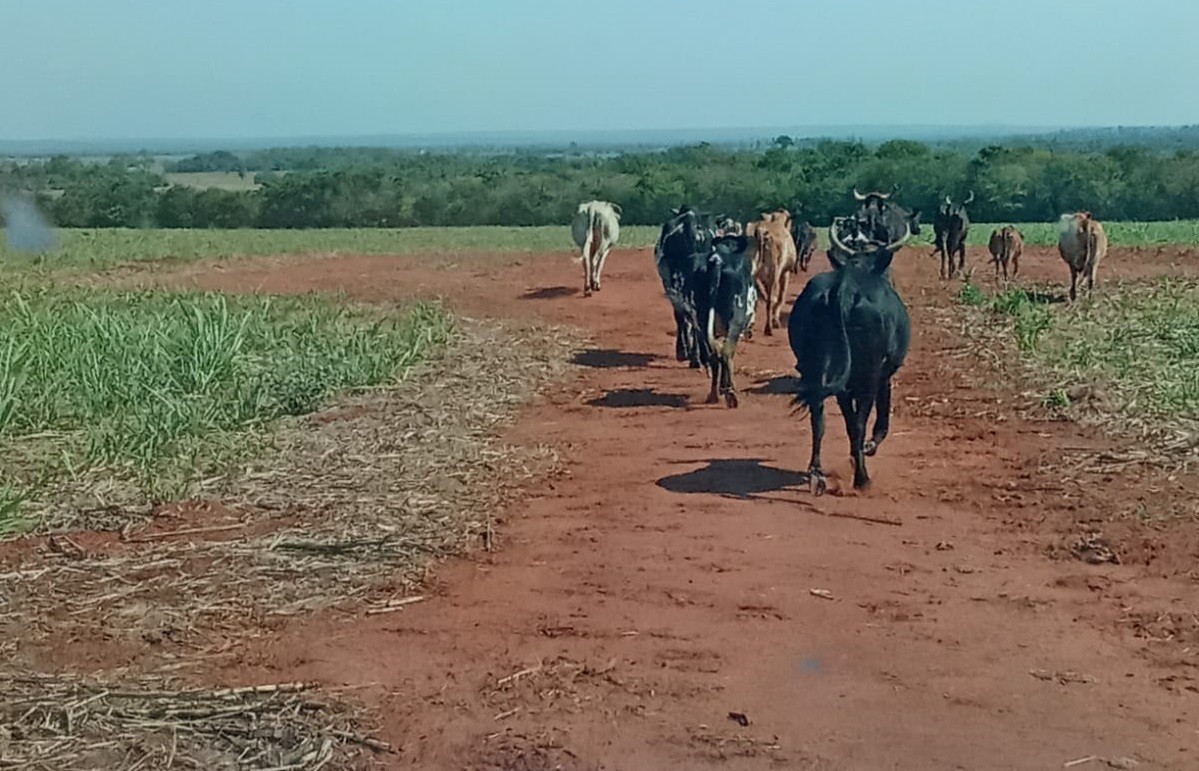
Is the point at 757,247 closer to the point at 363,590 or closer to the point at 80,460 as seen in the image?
the point at 80,460

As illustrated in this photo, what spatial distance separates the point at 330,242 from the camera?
38094 mm

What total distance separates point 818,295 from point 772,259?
8.09m

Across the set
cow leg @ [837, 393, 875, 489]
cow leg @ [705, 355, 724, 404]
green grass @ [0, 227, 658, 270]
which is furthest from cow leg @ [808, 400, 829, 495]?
green grass @ [0, 227, 658, 270]

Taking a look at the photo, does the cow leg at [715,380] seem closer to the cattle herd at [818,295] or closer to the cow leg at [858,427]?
the cattle herd at [818,295]

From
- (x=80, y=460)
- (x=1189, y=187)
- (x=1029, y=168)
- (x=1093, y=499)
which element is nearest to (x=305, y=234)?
(x=1029, y=168)

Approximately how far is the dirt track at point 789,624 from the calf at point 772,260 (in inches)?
237

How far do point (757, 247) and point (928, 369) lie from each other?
10.6 ft

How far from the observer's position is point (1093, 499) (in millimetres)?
9414

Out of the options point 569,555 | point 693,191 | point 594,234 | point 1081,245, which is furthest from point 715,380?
point 693,191

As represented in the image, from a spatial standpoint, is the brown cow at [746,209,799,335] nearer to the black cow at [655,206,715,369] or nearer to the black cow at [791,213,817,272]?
the black cow at [655,206,715,369]

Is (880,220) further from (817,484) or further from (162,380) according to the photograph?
(162,380)

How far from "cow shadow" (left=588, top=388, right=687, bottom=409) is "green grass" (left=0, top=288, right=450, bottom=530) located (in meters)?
2.13

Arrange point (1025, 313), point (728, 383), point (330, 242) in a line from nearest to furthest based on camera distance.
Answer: point (728, 383) < point (1025, 313) < point (330, 242)

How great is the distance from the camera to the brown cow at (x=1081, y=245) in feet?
65.5
